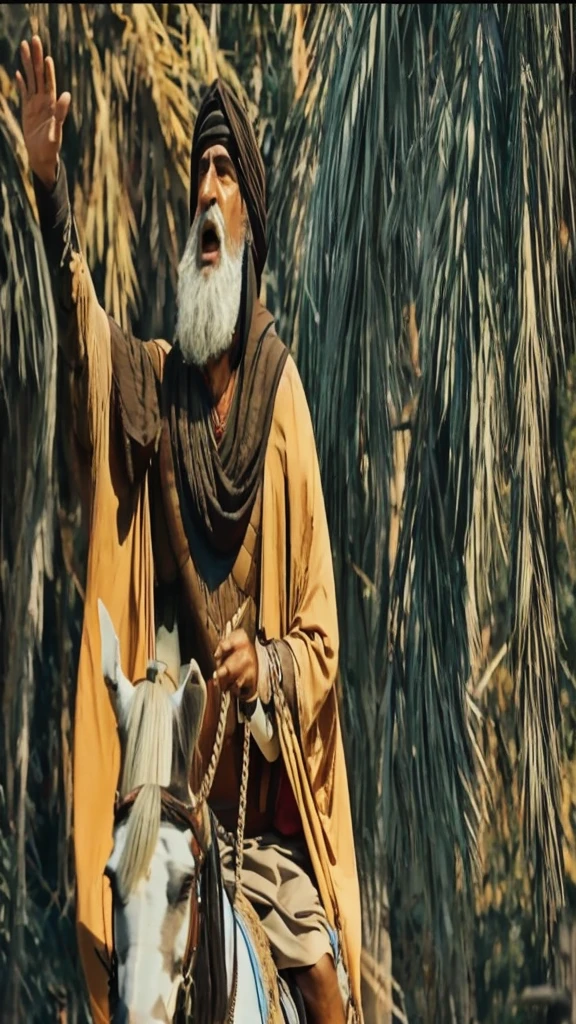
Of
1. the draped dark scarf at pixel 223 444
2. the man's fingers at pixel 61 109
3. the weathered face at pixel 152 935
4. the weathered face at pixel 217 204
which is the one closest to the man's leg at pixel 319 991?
the weathered face at pixel 152 935

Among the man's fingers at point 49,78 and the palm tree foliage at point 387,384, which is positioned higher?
the man's fingers at point 49,78

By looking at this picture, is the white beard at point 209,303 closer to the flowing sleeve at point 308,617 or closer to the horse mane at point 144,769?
the flowing sleeve at point 308,617

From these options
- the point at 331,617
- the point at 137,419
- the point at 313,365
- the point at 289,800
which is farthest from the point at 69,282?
the point at 289,800

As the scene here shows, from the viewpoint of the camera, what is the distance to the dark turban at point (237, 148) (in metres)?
7.61

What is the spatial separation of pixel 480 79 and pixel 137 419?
1.91 meters

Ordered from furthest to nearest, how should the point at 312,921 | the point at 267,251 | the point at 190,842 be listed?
the point at 267,251, the point at 312,921, the point at 190,842

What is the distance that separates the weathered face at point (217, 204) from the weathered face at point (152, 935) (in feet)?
7.73

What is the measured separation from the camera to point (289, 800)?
24.1ft

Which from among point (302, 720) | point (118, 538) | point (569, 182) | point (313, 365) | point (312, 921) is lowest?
point (312, 921)

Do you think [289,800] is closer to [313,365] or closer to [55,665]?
[55,665]

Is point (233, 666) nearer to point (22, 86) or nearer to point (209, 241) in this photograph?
point (209, 241)

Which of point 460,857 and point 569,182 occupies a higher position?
point 569,182

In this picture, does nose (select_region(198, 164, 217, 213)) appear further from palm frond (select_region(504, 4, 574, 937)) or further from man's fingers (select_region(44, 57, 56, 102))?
palm frond (select_region(504, 4, 574, 937))

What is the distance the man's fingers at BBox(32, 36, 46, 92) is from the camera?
739 centimetres
